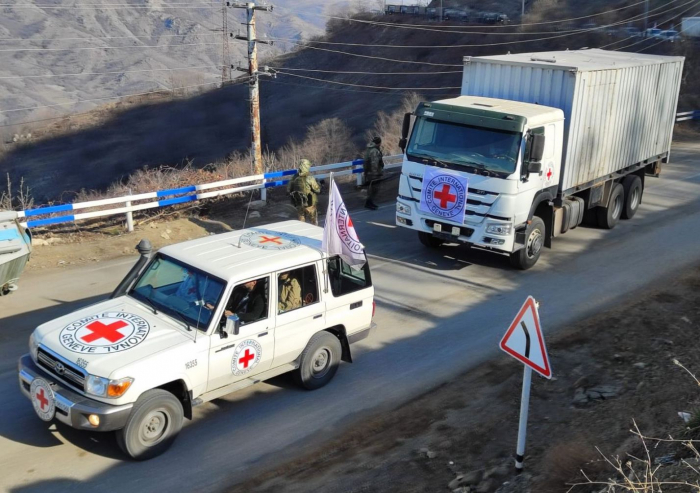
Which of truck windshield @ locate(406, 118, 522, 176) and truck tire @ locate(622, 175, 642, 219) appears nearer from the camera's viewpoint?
truck windshield @ locate(406, 118, 522, 176)

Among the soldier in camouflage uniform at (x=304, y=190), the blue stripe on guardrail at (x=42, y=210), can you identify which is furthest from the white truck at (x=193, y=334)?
the blue stripe on guardrail at (x=42, y=210)

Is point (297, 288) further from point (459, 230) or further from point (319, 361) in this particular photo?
point (459, 230)

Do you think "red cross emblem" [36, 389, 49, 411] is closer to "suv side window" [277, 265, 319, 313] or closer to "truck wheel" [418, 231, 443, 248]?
"suv side window" [277, 265, 319, 313]

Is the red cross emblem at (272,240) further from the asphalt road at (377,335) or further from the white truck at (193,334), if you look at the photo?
the asphalt road at (377,335)

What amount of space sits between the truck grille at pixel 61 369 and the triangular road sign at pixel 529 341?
3.98 metres

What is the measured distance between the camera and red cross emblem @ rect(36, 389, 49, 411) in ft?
24.0

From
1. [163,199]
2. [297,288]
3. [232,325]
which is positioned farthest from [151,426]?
[163,199]

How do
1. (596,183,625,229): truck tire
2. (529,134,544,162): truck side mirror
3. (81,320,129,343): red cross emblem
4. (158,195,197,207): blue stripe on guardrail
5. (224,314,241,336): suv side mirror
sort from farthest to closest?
1. (596,183,625,229): truck tire
2. (158,195,197,207): blue stripe on guardrail
3. (529,134,544,162): truck side mirror
4. (224,314,241,336): suv side mirror
5. (81,320,129,343): red cross emblem

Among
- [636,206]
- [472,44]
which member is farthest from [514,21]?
[636,206]

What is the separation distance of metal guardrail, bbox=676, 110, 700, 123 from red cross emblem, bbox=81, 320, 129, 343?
25800 mm

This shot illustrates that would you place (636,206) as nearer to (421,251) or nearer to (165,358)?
(421,251)

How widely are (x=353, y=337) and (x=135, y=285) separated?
2698 millimetres

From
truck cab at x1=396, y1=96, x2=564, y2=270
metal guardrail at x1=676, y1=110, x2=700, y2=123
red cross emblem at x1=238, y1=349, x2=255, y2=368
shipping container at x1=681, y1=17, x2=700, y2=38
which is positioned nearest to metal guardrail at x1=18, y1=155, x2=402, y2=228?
truck cab at x1=396, y1=96, x2=564, y2=270

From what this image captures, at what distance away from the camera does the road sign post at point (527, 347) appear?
6.73 meters
